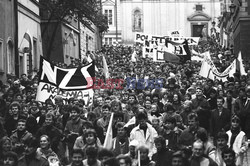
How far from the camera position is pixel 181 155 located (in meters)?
8.56

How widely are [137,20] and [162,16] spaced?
3284 millimetres

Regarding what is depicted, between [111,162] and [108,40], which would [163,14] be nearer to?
[108,40]

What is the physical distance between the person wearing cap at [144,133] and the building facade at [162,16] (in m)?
68.0

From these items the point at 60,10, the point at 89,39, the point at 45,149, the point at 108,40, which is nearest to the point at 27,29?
the point at 60,10

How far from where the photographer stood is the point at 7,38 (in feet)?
84.2

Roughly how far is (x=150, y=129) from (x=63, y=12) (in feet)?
87.9

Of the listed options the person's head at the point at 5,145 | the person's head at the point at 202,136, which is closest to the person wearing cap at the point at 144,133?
the person's head at the point at 202,136

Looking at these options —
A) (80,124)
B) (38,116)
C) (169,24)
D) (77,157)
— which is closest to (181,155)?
(77,157)

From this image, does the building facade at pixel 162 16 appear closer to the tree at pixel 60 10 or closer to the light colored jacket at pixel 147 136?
the tree at pixel 60 10

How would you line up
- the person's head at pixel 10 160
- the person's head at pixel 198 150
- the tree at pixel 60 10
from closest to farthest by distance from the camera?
the person's head at pixel 10 160
the person's head at pixel 198 150
the tree at pixel 60 10

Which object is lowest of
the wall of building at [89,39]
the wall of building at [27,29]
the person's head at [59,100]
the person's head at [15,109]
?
the person's head at [15,109]

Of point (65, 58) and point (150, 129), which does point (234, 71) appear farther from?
point (65, 58)

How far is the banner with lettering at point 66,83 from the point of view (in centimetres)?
1468

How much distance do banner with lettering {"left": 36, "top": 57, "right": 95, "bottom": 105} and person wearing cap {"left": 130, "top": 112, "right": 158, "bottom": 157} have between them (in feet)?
11.8
